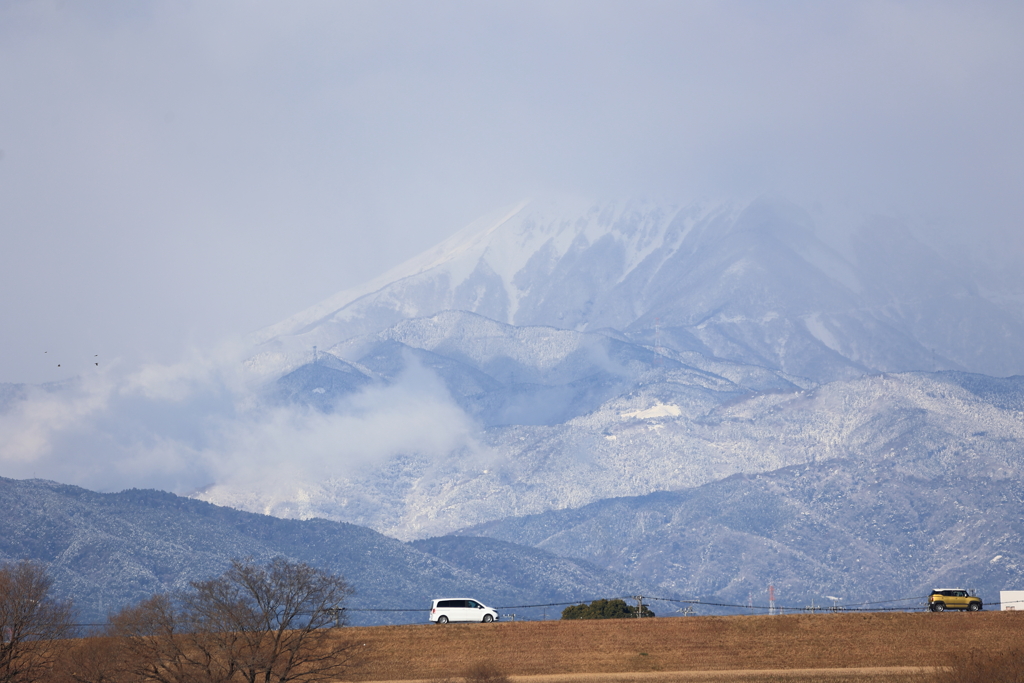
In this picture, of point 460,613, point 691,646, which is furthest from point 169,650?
point 691,646

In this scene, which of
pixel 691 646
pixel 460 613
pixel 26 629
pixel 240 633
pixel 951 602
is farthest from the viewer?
pixel 460 613

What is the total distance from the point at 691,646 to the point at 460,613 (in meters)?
18.3

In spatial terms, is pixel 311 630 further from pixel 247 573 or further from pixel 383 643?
pixel 383 643

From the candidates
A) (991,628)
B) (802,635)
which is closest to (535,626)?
(802,635)

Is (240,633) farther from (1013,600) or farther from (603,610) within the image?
(1013,600)

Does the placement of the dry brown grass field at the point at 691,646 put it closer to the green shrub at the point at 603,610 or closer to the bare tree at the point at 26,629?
the bare tree at the point at 26,629

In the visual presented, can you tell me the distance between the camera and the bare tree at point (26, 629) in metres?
69.1

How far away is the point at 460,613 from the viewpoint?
289 feet

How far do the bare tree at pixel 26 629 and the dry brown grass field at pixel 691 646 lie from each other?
60.0 feet

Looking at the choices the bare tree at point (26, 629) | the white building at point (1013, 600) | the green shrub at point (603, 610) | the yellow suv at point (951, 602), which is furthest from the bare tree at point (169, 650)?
the white building at point (1013, 600)

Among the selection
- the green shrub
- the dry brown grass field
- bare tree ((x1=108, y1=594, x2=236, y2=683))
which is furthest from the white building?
bare tree ((x1=108, y1=594, x2=236, y2=683))

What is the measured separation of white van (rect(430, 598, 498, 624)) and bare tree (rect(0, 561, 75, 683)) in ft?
83.5

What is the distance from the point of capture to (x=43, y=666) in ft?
230

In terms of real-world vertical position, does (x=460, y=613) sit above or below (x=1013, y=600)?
below
